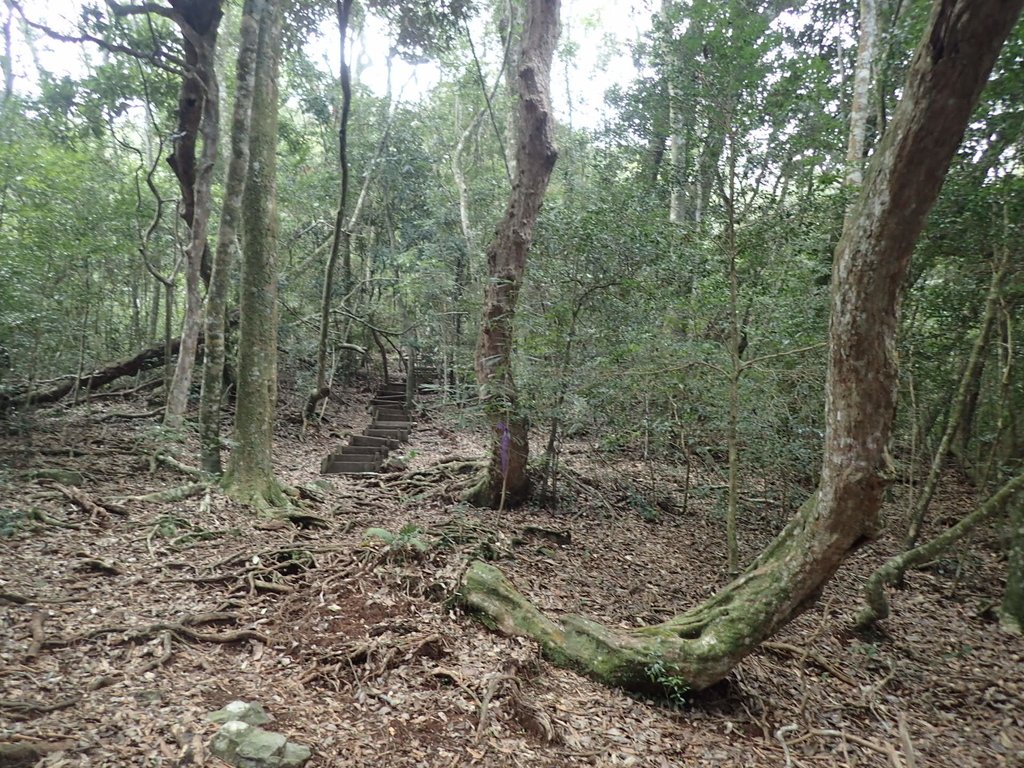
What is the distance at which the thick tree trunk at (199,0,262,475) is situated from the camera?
277 inches

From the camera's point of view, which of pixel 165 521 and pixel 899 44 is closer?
pixel 165 521

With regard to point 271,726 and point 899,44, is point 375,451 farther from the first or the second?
point 899,44

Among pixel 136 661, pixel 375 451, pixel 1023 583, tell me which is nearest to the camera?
pixel 136 661

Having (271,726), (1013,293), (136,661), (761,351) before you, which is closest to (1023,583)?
(1013,293)

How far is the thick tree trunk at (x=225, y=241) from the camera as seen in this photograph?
704 centimetres

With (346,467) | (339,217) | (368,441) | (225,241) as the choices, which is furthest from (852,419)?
(368,441)

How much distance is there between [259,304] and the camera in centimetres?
692

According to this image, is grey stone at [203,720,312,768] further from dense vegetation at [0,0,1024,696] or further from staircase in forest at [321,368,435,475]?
staircase in forest at [321,368,435,475]

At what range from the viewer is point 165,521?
5984 mm

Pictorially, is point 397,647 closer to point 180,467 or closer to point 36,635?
point 36,635

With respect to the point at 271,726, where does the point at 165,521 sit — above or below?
above

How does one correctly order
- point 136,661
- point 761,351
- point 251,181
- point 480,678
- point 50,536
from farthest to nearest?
point 761,351, point 251,181, point 50,536, point 480,678, point 136,661

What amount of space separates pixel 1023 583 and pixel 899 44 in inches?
236

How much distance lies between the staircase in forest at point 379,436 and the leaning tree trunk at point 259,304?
355 cm
